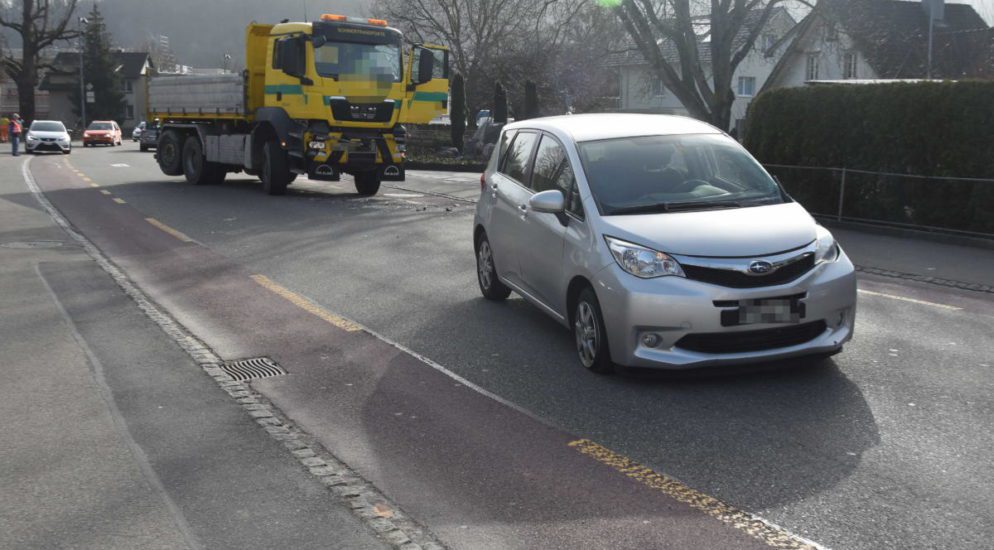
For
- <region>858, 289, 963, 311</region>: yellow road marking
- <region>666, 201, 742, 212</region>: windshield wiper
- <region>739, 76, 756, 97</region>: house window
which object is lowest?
<region>858, 289, 963, 311</region>: yellow road marking

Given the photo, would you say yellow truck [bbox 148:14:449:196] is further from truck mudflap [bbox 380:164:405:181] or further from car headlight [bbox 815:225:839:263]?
car headlight [bbox 815:225:839:263]

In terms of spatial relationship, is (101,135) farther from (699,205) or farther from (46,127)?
(699,205)

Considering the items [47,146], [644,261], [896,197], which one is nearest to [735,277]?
[644,261]

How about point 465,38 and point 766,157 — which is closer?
point 766,157

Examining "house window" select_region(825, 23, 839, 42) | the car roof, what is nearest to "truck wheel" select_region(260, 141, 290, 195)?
the car roof

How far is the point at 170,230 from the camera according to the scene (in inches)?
630

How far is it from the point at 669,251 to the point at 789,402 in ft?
3.75

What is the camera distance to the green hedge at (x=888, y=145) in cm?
1461

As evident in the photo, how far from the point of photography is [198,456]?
5.50m

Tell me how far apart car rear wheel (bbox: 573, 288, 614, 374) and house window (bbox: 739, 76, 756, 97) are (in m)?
63.6

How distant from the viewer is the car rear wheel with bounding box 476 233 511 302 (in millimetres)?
9680

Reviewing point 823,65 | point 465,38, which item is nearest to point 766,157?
point 823,65

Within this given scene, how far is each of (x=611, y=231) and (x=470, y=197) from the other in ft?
50.8

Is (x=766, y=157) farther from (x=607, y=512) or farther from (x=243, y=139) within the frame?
(x=607, y=512)
